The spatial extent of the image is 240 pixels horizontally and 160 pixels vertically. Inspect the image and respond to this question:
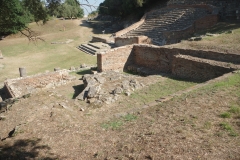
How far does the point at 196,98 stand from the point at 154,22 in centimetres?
1918

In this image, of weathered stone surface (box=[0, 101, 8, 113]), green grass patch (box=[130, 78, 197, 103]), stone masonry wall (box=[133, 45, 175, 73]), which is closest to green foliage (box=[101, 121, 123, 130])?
green grass patch (box=[130, 78, 197, 103])

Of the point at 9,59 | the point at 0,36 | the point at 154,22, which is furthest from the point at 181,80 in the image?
the point at 0,36

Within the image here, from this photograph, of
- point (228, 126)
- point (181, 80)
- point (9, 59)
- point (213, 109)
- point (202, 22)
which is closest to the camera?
point (228, 126)

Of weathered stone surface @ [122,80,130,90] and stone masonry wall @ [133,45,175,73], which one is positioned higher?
stone masonry wall @ [133,45,175,73]

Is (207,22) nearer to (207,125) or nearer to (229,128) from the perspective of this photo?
(207,125)

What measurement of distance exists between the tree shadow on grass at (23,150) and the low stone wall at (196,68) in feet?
25.8

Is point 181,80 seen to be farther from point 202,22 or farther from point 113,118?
point 202,22

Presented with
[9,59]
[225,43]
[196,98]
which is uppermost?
[225,43]

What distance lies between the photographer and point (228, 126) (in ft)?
17.6

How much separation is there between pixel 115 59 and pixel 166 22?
1030cm

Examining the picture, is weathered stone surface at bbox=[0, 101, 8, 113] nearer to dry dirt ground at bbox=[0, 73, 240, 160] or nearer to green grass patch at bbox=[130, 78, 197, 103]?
dry dirt ground at bbox=[0, 73, 240, 160]

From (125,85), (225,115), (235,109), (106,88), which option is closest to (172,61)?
(125,85)

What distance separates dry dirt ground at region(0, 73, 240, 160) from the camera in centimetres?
486

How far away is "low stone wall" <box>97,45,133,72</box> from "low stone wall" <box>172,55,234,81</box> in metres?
4.24
